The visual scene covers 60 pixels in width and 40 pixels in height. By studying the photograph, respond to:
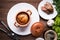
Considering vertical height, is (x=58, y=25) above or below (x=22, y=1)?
below

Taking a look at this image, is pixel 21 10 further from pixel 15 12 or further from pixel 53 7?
pixel 53 7

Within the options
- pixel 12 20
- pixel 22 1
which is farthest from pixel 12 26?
pixel 22 1

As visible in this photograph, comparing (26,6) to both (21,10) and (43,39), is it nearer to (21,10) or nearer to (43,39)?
(21,10)
